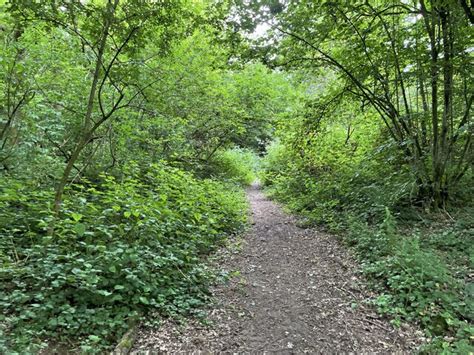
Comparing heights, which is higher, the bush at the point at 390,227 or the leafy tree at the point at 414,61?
the leafy tree at the point at 414,61

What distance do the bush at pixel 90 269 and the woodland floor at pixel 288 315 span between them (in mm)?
368

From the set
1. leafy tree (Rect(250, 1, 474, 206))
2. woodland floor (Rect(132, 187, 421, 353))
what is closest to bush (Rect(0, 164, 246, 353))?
woodland floor (Rect(132, 187, 421, 353))

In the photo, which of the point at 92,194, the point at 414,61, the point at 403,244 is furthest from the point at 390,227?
the point at 92,194

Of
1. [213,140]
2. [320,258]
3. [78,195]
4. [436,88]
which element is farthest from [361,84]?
[213,140]

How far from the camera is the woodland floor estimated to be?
3.04 m

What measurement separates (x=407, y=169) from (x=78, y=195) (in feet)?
22.3

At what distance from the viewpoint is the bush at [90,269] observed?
271 cm

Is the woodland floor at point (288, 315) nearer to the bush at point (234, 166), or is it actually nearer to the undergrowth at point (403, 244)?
the undergrowth at point (403, 244)

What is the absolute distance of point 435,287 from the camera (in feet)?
11.5

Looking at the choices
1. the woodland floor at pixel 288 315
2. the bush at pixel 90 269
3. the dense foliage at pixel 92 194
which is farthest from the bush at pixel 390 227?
the bush at pixel 90 269

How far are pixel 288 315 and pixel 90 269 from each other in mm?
2393

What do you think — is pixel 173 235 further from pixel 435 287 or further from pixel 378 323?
pixel 435 287

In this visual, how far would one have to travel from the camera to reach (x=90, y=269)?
10.5 feet

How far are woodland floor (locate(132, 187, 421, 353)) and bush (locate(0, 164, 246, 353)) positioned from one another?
1.21 feet
